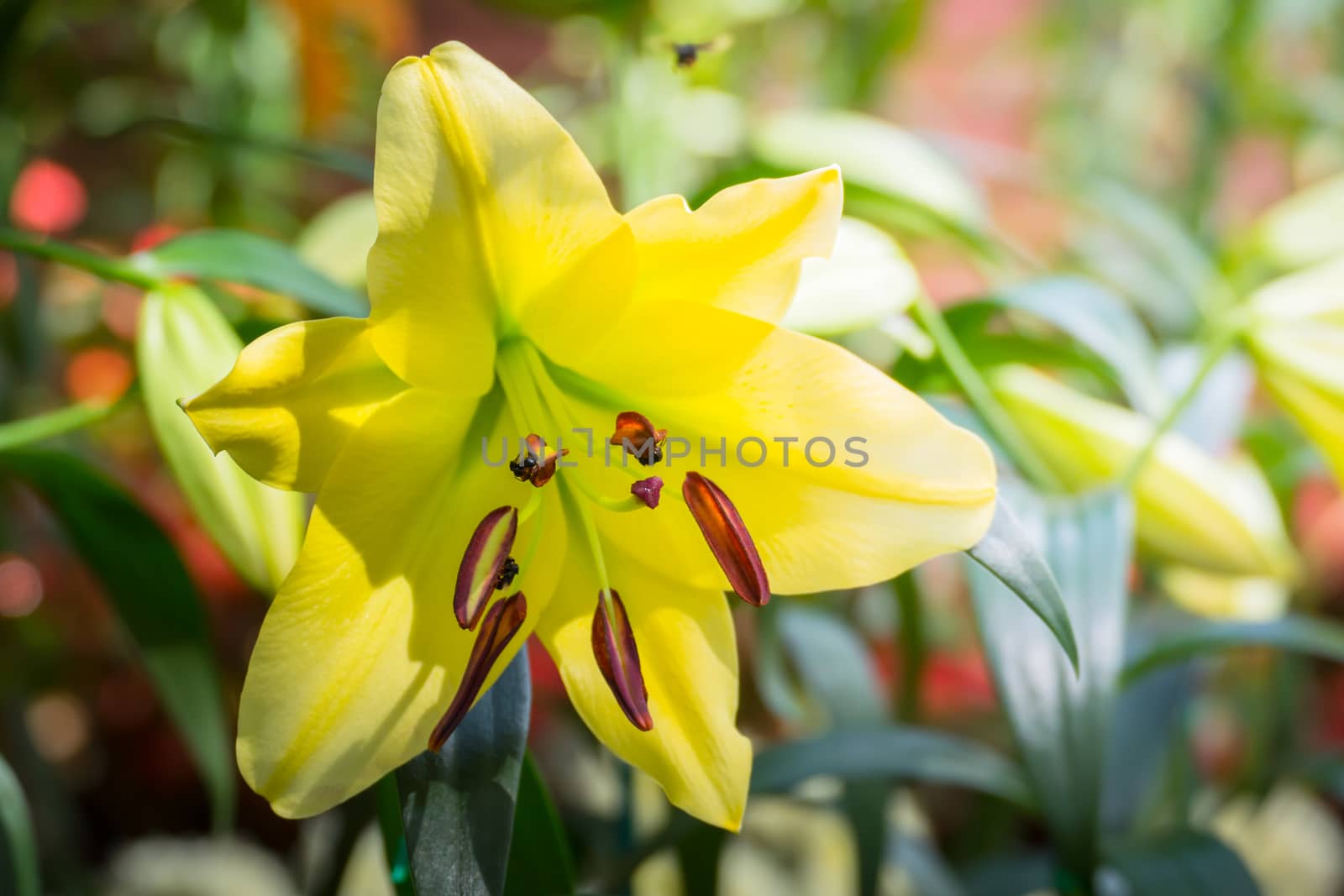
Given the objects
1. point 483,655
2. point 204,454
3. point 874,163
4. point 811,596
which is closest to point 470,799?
point 483,655

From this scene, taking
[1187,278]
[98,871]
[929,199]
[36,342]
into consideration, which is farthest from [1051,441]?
[98,871]

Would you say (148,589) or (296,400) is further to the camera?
(148,589)

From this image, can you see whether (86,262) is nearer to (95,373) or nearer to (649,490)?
(649,490)

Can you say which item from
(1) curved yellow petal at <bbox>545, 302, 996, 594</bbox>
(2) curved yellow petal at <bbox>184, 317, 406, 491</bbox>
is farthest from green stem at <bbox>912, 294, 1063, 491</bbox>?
(2) curved yellow petal at <bbox>184, 317, 406, 491</bbox>

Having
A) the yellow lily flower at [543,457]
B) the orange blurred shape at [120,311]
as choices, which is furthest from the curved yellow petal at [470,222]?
the orange blurred shape at [120,311]

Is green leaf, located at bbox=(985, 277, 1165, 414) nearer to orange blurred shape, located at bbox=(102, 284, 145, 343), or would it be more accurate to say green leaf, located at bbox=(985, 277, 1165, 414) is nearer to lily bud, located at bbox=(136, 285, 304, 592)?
lily bud, located at bbox=(136, 285, 304, 592)

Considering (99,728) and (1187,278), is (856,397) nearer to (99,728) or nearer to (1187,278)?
(1187,278)
